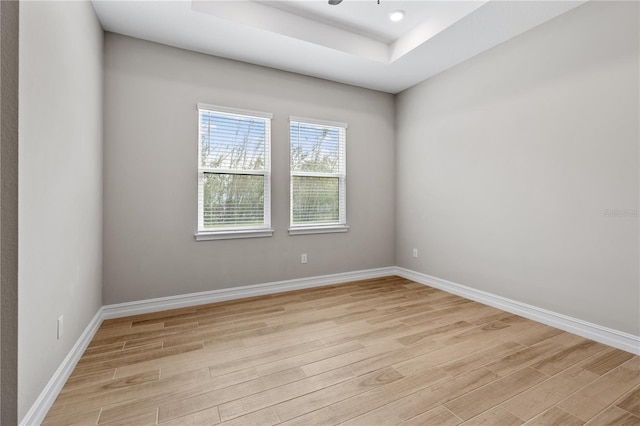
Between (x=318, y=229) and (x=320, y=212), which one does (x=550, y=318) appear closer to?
(x=318, y=229)

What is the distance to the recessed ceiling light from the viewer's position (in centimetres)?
302

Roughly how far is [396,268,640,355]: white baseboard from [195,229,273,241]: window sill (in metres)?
2.29

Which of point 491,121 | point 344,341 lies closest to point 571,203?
point 491,121

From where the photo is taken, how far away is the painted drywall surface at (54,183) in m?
1.40

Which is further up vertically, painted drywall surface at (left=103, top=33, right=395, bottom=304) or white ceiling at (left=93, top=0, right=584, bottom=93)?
white ceiling at (left=93, top=0, right=584, bottom=93)

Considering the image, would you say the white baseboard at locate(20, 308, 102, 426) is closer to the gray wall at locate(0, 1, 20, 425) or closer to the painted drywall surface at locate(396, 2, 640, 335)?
the gray wall at locate(0, 1, 20, 425)

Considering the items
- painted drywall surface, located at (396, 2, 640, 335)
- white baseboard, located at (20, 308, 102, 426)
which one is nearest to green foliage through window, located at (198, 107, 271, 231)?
white baseboard, located at (20, 308, 102, 426)

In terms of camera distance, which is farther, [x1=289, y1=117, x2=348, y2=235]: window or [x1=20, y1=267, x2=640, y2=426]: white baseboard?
[x1=289, y1=117, x2=348, y2=235]: window

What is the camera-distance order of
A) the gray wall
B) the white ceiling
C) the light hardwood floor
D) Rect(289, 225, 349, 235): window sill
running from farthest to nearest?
1. Rect(289, 225, 349, 235): window sill
2. the white ceiling
3. the light hardwood floor
4. the gray wall

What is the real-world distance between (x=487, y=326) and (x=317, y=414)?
1947 mm

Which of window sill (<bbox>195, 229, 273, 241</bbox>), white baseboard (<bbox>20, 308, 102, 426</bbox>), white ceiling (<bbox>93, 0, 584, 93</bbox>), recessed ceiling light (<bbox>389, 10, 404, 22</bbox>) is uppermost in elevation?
recessed ceiling light (<bbox>389, 10, 404, 22</bbox>)

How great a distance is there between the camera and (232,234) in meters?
3.52

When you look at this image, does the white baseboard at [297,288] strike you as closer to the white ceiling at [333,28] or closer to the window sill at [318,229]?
the window sill at [318,229]

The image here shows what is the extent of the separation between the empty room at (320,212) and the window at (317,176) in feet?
0.11
